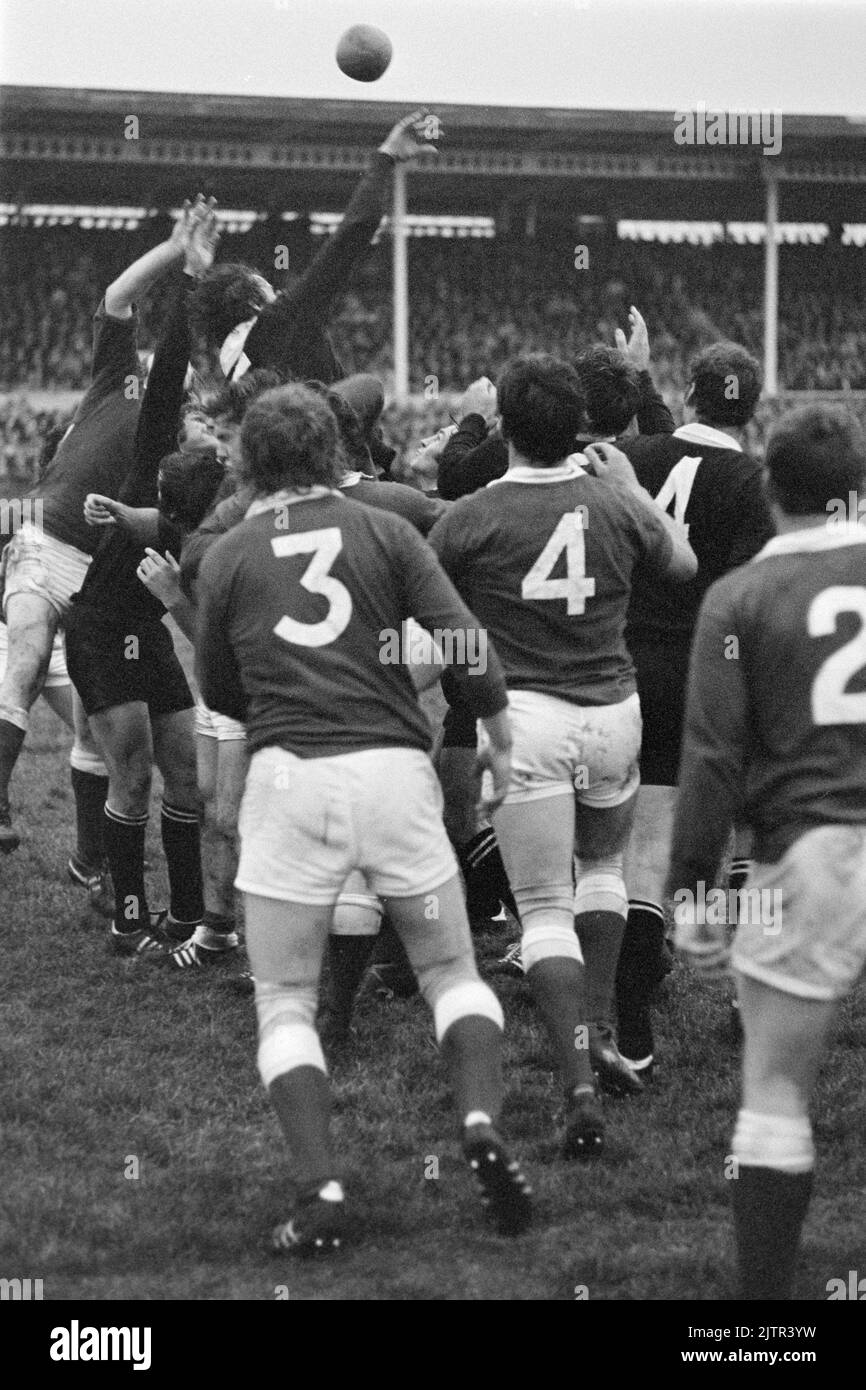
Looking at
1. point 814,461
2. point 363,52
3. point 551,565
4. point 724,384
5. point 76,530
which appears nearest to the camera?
point 814,461

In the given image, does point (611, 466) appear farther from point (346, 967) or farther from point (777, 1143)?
point (777, 1143)

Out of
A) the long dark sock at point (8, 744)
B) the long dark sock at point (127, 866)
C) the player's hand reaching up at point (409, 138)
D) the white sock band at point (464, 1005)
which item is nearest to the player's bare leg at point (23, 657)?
the long dark sock at point (8, 744)

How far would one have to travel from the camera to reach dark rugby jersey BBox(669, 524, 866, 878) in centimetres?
329

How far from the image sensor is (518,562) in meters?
4.48

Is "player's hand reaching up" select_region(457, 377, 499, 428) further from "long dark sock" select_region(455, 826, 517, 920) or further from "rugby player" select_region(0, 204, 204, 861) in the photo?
"long dark sock" select_region(455, 826, 517, 920)

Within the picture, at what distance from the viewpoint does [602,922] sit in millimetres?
4746

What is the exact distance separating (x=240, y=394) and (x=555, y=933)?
1766 mm

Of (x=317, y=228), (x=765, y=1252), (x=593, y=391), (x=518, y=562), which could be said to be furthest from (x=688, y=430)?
(x=317, y=228)

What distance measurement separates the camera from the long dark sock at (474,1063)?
378 centimetres

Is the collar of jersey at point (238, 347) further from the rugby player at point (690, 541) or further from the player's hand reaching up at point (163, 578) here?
the rugby player at point (690, 541)

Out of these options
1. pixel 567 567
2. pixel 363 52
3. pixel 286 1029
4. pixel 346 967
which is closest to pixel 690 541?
pixel 567 567

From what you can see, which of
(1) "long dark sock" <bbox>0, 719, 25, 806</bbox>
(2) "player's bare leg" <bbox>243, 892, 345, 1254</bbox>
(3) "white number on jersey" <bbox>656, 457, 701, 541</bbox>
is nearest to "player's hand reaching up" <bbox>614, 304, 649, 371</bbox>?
(3) "white number on jersey" <bbox>656, 457, 701, 541</bbox>

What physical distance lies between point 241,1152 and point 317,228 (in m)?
27.3

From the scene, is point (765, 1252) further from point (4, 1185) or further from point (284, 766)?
point (4, 1185)
